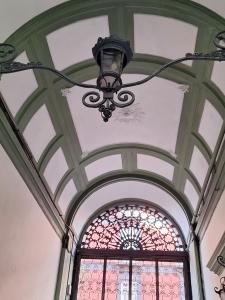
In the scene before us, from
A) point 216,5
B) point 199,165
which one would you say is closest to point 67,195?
point 199,165

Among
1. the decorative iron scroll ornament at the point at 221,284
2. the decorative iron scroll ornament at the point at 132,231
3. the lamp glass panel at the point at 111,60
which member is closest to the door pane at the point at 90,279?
the decorative iron scroll ornament at the point at 132,231

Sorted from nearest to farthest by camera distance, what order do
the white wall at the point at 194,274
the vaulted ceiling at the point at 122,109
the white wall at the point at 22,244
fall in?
the vaulted ceiling at the point at 122,109 < the white wall at the point at 22,244 < the white wall at the point at 194,274

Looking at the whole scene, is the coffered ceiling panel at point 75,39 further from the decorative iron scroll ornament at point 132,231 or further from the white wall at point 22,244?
the decorative iron scroll ornament at point 132,231

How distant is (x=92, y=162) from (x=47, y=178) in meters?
1.08

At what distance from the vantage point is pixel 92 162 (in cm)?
565

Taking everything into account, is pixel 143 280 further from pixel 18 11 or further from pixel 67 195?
pixel 18 11

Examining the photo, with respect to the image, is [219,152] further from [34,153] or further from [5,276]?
[5,276]

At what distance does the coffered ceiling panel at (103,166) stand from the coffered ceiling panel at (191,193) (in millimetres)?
1240

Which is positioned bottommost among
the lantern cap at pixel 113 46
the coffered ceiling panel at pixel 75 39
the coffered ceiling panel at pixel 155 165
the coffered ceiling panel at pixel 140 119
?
the lantern cap at pixel 113 46

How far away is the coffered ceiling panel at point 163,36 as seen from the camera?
3.15 metres

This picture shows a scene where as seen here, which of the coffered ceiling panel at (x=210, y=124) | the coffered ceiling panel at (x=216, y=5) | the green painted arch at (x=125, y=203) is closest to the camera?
the coffered ceiling panel at (x=216, y=5)

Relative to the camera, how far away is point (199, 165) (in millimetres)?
4703

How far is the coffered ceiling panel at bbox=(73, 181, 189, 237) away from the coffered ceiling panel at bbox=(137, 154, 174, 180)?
0.40 meters

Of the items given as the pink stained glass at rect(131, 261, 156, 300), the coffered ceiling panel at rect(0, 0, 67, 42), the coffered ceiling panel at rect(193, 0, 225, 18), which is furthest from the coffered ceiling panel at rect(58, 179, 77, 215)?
the coffered ceiling panel at rect(193, 0, 225, 18)
